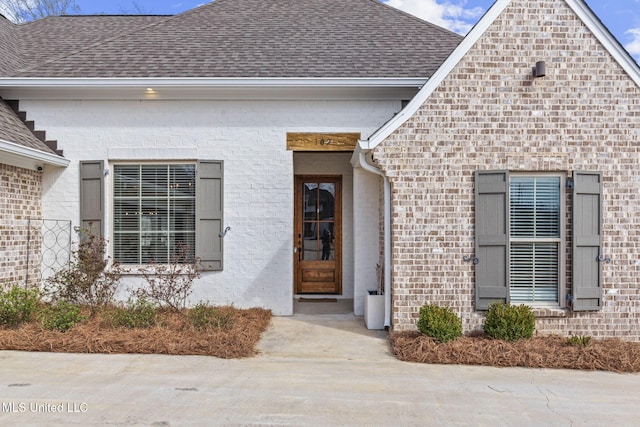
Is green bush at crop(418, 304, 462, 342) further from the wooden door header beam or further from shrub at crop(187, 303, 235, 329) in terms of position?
the wooden door header beam

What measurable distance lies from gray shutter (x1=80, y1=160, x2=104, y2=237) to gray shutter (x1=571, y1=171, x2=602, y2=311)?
7273 millimetres

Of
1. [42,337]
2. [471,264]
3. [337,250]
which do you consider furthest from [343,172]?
[42,337]

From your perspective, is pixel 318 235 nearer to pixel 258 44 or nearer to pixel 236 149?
pixel 236 149

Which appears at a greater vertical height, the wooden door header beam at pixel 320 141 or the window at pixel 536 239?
the wooden door header beam at pixel 320 141

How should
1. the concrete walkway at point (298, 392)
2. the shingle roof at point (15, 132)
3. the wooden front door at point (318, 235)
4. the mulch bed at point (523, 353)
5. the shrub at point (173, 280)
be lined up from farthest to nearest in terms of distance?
the wooden front door at point (318, 235) < the shrub at point (173, 280) < the shingle roof at point (15, 132) < the mulch bed at point (523, 353) < the concrete walkway at point (298, 392)

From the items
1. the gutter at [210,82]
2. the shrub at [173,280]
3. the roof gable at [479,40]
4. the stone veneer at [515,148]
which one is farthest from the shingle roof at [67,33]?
the stone veneer at [515,148]

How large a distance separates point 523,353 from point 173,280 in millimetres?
5071

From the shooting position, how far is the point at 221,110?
302 inches

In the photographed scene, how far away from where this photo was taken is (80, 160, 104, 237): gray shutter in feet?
24.9

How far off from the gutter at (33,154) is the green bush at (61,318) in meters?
2.33

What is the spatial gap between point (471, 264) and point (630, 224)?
2151 millimetres

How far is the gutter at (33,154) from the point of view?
20.8 ft

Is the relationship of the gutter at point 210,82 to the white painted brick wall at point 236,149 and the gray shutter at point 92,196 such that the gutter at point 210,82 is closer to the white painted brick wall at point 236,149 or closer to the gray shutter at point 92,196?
the white painted brick wall at point 236,149

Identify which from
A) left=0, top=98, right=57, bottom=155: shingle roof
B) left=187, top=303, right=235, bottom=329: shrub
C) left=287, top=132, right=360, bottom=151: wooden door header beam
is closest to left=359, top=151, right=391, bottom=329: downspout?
left=287, top=132, right=360, bottom=151: wooden door header beam
